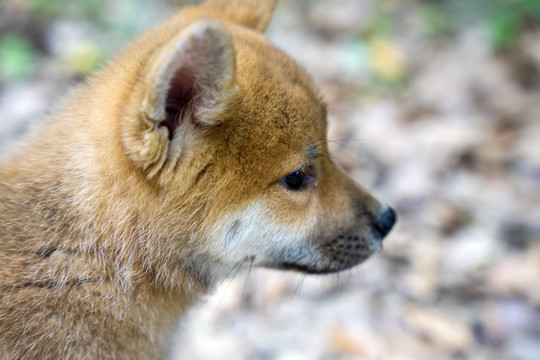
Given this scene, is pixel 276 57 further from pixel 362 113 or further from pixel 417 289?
pixel 362 113

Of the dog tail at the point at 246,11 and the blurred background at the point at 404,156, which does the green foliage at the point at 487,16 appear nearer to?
the blurred background at the point at 404,156

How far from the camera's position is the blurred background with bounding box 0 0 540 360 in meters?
3.73

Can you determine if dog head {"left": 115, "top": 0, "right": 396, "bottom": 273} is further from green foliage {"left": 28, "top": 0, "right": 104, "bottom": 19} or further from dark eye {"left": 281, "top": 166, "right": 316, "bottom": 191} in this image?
green foliage {"left": 28, "top": 0, "right": 104, "bottom": 19}

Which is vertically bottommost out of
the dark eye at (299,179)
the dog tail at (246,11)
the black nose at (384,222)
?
the black nose at (384,222)

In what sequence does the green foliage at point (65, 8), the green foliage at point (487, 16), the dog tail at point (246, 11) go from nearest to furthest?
the dog tail at point (246, 11) → the green foliage at point (487, 16) → the green foliage at point (65, 8)

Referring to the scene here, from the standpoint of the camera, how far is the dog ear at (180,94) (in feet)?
6.17

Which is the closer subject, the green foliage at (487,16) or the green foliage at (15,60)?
the green foliage at (487,16)

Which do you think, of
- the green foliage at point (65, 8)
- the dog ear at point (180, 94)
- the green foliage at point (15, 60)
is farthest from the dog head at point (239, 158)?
the green foliage at point (65, 8)

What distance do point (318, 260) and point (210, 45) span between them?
1.30 m

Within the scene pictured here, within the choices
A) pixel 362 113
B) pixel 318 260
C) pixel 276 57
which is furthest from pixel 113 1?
pixel 318 260

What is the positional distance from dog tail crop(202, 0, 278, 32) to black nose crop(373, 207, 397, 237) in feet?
4.36

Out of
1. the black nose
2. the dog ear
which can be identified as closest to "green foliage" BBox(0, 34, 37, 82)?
the dog ear

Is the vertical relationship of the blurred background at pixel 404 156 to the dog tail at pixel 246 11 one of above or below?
below

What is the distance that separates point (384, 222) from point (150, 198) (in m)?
1.28
